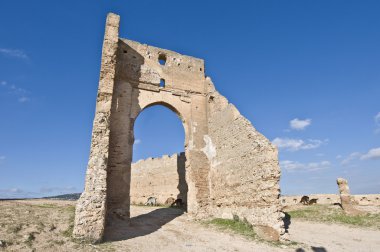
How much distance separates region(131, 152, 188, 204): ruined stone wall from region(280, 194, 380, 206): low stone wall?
650 centimetres

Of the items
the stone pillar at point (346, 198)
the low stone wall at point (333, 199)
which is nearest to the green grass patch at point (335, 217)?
the stone pillar at point (346, 198)

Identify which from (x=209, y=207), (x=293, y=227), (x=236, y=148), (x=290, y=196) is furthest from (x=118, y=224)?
(x=290, y=196)

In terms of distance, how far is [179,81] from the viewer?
13.2 metres

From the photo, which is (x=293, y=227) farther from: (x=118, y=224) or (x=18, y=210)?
(x=18, y=210)

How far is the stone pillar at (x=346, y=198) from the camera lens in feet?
44.5

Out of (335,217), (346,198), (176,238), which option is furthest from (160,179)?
(176,238)

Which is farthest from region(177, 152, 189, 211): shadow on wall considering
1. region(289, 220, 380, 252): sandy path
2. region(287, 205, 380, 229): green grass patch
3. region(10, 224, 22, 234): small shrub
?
region(10, 224, 22, 234): small shrub

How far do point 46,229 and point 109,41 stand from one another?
6705 millimetres

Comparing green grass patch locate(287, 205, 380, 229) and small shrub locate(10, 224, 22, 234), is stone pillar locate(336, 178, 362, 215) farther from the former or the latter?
small shrub locate(10, 224, 22, 234)

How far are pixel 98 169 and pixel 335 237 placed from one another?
7551 mm

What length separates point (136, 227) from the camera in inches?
376

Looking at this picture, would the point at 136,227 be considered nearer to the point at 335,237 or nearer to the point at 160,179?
the point at 335,237

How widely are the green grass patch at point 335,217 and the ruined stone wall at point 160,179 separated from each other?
7197mm

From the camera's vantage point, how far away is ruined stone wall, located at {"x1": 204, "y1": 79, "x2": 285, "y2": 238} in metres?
8.81
